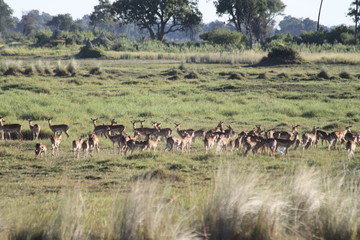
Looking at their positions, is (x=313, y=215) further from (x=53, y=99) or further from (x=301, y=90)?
(x=301, y=90)

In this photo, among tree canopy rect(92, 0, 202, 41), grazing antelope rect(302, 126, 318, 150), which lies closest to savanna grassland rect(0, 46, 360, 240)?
grazing antelope rect(302, 126, 318, 150)

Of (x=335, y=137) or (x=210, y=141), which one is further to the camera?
(x=335, y=137)

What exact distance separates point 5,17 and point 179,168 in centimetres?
10686

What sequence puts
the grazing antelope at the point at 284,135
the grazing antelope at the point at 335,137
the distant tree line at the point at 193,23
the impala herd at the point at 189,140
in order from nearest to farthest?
1. the impala herd at the point at 189,140
2. the grazing antelope at the point at 335,137
3. the grazing antelope at the point at 284,135
4. the distant tree line at the point at 193,23

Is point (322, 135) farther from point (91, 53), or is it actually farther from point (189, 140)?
point (91, 53)

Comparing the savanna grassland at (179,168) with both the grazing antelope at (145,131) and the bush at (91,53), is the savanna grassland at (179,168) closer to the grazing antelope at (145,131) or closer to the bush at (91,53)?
the grazing antelope at (145,131)

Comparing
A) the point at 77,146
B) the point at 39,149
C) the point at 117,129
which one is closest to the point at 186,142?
the point at 117,129

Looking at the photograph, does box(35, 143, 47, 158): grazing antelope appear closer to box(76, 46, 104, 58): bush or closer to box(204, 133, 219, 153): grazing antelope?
box(204, 133, 219, 153): grazing antelope

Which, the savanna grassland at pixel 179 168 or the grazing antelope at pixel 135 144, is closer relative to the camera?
the savanna grassland at pixel 179 168

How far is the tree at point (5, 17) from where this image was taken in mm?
109938

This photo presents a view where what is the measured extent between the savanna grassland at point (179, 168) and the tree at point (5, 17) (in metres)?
83.2

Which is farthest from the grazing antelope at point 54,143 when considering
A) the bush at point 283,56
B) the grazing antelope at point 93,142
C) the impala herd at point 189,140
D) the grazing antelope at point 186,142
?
the bush at point 283,56

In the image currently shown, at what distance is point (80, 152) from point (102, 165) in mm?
1970

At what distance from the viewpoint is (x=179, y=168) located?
39.1 ft
